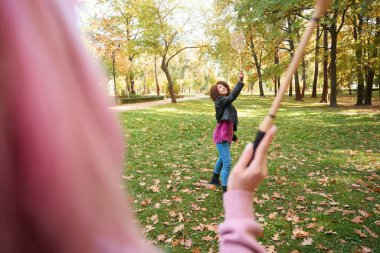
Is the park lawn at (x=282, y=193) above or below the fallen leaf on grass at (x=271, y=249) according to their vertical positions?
above

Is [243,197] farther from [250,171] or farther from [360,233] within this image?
[360,233]

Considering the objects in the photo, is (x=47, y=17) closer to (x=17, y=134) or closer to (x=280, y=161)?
(x=17, y=134)

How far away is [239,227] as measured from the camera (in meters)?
1.01

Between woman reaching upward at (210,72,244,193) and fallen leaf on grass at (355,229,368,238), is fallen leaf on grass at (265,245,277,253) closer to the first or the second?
fallen leaf on grass at (355,229,368,238)

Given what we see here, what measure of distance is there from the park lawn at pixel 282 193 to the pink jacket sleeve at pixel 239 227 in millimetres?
3255

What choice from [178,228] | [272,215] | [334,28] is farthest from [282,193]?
[334,28]

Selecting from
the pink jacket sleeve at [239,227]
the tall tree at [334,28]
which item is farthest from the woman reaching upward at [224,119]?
the tall tree at [334,28]

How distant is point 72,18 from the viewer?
1.88ft

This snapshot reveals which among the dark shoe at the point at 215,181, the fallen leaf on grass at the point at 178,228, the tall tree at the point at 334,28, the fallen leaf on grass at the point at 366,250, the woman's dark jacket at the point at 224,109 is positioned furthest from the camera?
the tall tree at the point at 334,28

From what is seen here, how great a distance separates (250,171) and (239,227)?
0.62 ft

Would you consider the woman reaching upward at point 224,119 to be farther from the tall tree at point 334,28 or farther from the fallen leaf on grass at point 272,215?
the tall tree at point 334,28

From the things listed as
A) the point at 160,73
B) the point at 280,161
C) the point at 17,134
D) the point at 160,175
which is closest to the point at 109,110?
the point at 17,134

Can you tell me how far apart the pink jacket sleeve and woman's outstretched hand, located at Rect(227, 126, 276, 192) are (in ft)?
0.09

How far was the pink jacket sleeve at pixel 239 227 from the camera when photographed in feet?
3.21
